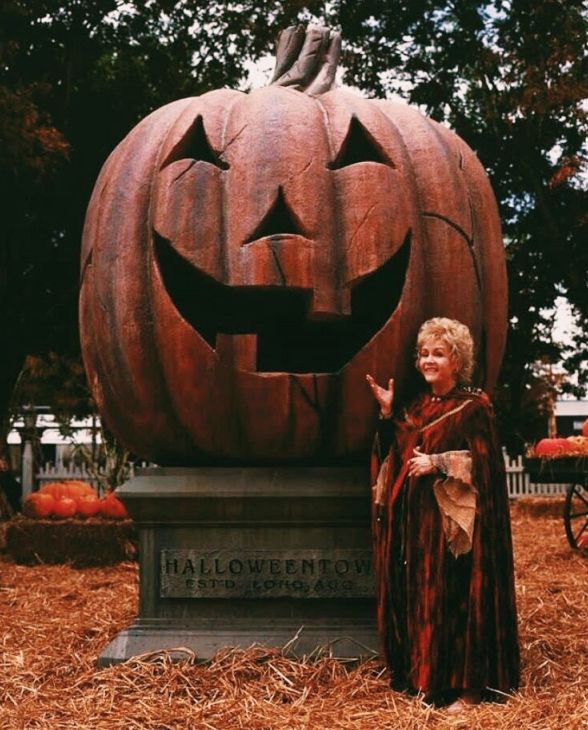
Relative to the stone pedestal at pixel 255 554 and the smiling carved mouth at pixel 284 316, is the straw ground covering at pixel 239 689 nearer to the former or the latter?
the stone pedestal at pixel 255 554

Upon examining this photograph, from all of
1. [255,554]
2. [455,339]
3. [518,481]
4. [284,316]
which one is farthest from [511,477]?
[455,339]

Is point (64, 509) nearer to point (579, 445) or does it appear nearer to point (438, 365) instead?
point (579, 445)

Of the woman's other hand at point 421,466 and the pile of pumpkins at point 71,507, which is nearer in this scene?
the woman's other hand at point 421,466

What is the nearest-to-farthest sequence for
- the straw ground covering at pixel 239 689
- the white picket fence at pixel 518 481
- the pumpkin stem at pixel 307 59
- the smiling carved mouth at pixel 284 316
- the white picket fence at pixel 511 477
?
the straw ground covering at pixel 239 689 < the smiling carved mouth at pixel 284 316 < the pumpkin stem at pixel 307 59 < the white picket fence at pixel 511 477 < the white picket fence at pixel 518 481

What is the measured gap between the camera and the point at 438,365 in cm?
374

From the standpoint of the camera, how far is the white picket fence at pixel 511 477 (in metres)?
17.3

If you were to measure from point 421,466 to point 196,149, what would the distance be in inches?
65.6

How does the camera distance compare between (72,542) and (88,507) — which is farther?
(88,507)

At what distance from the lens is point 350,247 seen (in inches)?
157

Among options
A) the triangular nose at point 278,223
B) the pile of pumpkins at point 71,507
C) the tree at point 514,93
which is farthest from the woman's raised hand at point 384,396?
the tree at point 514,93

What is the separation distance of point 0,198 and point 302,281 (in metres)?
8.09

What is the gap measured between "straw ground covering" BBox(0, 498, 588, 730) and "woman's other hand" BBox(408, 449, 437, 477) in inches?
30.1

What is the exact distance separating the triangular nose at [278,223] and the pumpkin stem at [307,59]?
885 millimetres

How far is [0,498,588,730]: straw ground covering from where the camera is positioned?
335cm
